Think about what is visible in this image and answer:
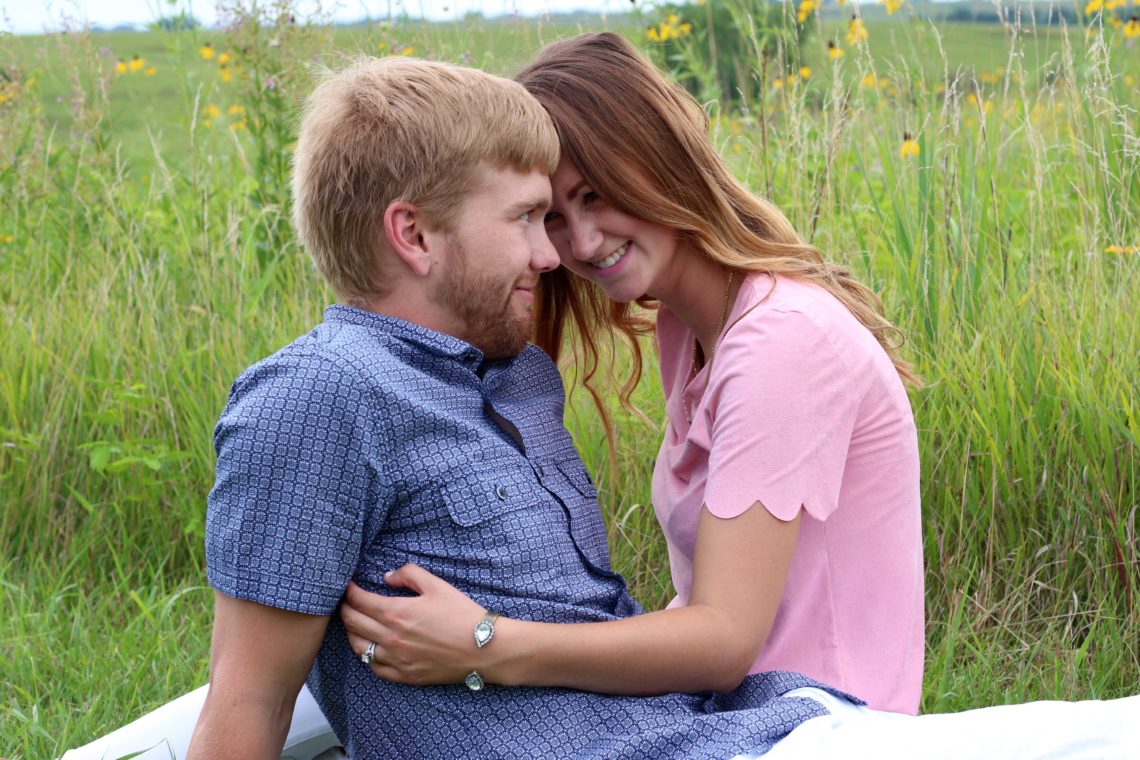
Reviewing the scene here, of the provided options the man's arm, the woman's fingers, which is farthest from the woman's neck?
the man's arm

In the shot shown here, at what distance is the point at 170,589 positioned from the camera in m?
3.37

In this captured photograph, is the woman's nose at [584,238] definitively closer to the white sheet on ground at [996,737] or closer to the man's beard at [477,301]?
the man's beard at [477,301]

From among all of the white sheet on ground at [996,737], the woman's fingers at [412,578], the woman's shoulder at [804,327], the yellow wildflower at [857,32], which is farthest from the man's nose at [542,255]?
the yellow wildflower at [857,32]

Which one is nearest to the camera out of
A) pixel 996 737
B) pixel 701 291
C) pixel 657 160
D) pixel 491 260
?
pixel 996 737

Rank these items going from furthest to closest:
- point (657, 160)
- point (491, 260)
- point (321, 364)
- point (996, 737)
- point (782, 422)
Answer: point (657, 160) → point (491, 260) → point (782, 422) → point (321, 364) → point (996, 737)

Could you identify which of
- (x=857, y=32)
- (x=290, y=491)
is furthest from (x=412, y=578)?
(x=857, y=32)

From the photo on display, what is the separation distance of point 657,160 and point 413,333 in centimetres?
56

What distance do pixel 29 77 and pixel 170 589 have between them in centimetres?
214

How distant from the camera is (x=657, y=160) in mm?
2115

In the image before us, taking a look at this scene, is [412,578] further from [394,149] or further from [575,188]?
[575,188]

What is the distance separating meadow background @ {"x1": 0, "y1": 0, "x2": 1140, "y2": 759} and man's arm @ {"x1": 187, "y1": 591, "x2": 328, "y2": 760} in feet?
3.74

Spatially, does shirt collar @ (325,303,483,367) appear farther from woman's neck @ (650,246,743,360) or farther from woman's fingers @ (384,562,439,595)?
woman's neck @ (650,246,743,360)

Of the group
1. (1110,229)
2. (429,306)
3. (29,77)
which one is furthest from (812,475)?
(29,77)

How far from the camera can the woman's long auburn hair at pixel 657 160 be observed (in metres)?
2.09
